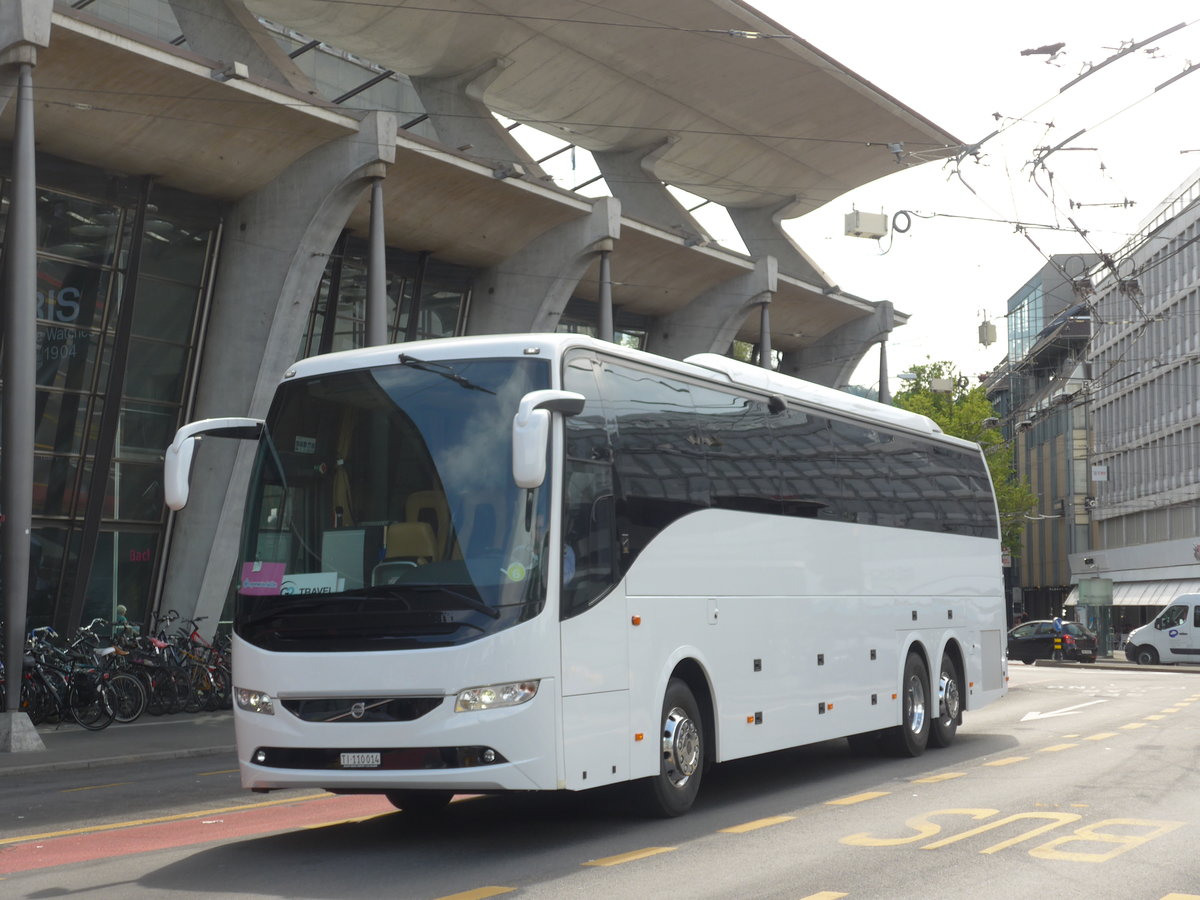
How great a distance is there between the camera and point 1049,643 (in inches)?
1919

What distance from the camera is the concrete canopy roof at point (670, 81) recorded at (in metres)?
29.9

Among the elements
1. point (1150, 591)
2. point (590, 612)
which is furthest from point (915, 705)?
point (1150, 591)

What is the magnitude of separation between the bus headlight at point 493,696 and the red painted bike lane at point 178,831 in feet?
7.43

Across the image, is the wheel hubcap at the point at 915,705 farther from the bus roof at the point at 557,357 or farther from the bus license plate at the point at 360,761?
the bus license plate at the point at 360,761

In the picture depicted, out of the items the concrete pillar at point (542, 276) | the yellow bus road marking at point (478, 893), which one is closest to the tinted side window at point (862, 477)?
the yellow bus road marking at point (478, 893)

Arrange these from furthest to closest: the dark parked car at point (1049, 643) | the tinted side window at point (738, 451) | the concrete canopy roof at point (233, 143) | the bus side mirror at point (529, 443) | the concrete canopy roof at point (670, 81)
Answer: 1. the dark parked car at point (1049, 643)
2. the concrete canopy roof at point (670, 81)
3. the concrete canopy roof at point (233, 143)
4. the tinted side window at point (738, 451)
5. the bus side mirror at point (529, 443)

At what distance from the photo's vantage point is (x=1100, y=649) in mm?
59750

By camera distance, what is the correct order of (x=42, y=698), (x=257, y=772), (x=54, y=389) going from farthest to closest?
(x=54, y=389) < (x=42, y=698) < (x=257, y=772)

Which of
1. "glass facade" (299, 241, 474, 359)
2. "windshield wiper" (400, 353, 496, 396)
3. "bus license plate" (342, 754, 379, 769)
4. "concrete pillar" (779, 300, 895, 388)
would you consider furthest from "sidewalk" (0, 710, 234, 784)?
"concrete pillar" (779, 300, 895, 388)

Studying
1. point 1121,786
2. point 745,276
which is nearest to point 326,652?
point 1121,786

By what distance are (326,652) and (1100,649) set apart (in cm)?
5498

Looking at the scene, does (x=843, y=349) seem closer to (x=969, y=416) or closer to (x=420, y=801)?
(x=969, y=416)

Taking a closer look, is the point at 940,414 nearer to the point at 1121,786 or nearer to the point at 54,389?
the point at 54,389

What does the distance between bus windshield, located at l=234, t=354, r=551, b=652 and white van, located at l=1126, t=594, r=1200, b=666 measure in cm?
3890
